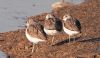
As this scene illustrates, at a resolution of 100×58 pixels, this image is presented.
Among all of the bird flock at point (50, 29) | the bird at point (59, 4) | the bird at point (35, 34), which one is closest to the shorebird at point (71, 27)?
the bird flock at point (50, 29)

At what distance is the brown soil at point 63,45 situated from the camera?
14172 millimetres

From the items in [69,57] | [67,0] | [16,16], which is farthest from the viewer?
[67,0]

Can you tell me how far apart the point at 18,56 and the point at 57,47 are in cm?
119

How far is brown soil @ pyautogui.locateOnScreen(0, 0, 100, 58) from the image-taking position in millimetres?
14172

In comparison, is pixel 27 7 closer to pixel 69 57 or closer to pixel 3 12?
pixel 3 12

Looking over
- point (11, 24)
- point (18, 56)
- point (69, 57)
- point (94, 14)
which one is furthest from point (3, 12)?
point (69, 57)

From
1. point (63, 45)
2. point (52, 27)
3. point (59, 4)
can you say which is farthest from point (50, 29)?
point (59, 4)

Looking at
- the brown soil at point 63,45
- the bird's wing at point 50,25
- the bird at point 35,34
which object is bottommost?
the brown soil at point 63,45

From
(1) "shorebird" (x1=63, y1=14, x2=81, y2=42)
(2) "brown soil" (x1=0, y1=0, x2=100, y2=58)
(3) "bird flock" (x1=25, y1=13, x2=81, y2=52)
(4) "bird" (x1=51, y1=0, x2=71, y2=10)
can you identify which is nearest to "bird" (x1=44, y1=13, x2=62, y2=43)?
(3) "bird flock" (x1=25, y1=13, x2=81, y2=52)

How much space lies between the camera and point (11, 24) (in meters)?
18.6

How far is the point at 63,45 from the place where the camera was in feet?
49.6

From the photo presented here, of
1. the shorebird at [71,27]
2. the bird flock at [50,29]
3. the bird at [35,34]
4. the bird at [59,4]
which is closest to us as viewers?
the bird at [35,34]

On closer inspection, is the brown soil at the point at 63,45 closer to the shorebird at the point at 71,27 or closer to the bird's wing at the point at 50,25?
the shorebird at the point at 71,27

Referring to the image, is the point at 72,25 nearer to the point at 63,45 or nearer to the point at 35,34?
the point at 63,45
